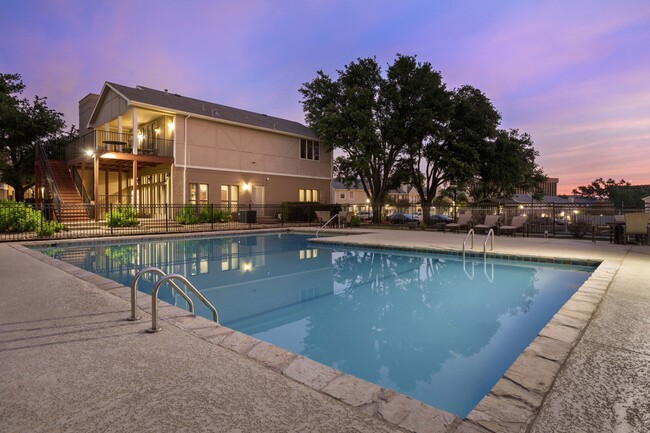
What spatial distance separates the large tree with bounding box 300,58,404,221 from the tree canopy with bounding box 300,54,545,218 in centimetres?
6

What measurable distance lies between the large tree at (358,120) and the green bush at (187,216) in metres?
9.82

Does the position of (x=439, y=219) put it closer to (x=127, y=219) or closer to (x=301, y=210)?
(x=301, y=210)

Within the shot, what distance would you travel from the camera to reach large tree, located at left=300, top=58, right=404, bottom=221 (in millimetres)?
22609

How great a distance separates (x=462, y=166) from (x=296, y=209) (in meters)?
11.5

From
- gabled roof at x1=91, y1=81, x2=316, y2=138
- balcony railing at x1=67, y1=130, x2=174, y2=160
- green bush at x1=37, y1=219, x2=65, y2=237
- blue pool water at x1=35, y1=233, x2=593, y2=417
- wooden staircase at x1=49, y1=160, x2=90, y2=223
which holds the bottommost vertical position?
blue pool water at x1=35, y1=233, x2=593, y2=417

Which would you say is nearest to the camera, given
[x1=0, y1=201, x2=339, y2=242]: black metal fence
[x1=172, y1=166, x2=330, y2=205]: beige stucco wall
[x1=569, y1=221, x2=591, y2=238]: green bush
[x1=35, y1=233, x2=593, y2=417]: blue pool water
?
[x1=35, y1=233, x2=593, y2=417]: blue pool water

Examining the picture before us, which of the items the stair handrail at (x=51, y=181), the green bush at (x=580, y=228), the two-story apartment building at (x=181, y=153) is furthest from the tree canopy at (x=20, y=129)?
the green bush at (x=580, y=228)

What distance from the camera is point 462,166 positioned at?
23891 mm

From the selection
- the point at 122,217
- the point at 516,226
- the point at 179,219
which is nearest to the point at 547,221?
the point at 516,226

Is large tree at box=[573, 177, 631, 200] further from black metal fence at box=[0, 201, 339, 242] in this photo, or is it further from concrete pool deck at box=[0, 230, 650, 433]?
concrete pool deck at box=[0, 230, 650, 433]

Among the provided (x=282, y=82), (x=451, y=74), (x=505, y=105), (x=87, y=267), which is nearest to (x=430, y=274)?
(x=87, y=267)

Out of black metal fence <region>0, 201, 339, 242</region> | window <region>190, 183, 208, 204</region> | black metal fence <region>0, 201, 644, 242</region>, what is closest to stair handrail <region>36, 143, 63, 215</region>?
black metal fence <region>0, 201, 339, 242</region>

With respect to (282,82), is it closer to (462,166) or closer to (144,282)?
(462,166)

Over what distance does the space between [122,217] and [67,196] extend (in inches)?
229
